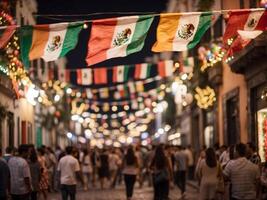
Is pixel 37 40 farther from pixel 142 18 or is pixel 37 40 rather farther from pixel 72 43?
pixel 142 18

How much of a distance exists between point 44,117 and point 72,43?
33.1 m

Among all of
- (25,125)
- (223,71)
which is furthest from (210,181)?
(25,125)

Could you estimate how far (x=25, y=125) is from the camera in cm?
3972

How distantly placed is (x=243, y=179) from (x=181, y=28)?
13.6 feet

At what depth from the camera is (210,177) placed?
17.0 m

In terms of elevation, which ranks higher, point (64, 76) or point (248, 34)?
point (64, 76)

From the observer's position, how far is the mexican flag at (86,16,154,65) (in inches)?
646

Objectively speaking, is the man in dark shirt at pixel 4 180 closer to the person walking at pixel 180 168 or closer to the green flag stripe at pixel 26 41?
the green flag stripe at pixel 26 41

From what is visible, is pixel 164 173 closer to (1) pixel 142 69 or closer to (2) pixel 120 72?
(1) pixel 142 69

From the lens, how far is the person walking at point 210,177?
1691 centimetres

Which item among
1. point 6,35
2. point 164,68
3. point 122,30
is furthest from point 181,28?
point 164,68

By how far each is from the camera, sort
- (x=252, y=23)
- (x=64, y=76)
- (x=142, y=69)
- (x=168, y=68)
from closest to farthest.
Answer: (x=252, y=23) < (x=142, y=69) < (x=168, y=68) < (x=64, y=76)

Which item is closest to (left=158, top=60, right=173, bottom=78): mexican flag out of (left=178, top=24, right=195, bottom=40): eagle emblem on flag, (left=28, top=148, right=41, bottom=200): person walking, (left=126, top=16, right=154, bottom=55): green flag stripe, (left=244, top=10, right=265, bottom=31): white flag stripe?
(left=28, top=148, right=41, bottom=200): person walking

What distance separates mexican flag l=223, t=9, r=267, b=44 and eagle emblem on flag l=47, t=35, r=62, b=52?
12.7ft
